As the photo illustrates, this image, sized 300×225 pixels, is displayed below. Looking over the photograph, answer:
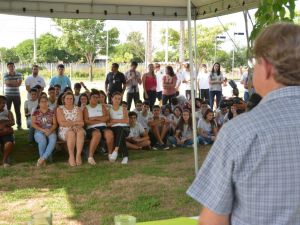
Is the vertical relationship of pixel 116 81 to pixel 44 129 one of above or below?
above

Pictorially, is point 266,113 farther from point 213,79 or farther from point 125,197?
point 213,79

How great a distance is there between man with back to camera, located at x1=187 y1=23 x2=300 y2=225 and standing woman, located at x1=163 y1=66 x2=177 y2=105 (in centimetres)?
916

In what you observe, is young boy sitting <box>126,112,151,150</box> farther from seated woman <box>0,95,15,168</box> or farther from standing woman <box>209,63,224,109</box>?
standing woman <box>209,63,224,109</box>

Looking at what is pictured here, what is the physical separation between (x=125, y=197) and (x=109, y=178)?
85 cm

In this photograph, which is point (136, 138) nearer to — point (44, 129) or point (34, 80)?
point (44, 129)

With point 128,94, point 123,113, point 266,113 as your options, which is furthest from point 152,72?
point 266,113

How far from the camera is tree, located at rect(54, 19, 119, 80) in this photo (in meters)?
36.6

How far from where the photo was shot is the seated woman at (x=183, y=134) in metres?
8.00

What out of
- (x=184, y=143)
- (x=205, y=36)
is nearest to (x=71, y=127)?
(x=184, y=143)

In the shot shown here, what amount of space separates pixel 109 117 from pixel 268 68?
5.89 meters

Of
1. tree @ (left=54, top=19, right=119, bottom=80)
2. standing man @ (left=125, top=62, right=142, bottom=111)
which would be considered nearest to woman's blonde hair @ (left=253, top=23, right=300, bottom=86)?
standing man @ (left=125, top=62, right=142, bottom=111)

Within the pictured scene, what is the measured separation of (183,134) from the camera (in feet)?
26.5

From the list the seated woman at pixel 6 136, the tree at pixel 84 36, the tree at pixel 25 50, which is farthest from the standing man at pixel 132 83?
the tree at pixel 25 50

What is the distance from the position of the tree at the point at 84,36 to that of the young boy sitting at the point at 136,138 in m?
28.2
